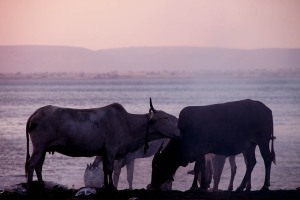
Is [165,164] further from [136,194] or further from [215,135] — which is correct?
[136,194]

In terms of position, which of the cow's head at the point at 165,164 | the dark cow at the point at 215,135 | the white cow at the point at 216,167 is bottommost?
the white cow at the point at 216,167

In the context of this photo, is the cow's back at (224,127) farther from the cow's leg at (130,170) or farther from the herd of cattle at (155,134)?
the cow's leg at (130,170)

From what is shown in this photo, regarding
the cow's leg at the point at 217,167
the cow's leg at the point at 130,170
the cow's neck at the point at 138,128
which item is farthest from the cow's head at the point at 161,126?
the cow's leg at the point at 130,170

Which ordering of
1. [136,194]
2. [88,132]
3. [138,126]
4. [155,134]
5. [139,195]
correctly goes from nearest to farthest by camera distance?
[139,195] < [136,194] < [88,132] < [138,126] < [155,134]

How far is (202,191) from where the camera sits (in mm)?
17312

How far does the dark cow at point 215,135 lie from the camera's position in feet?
58.3

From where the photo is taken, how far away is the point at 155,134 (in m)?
17.8

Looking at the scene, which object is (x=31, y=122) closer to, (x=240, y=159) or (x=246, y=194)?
(x=246, y=194)

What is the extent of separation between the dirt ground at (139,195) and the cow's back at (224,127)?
119 centimetres

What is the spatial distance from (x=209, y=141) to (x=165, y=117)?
101cm

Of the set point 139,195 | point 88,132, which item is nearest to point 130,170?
point 88,132

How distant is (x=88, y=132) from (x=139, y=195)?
1557 mm

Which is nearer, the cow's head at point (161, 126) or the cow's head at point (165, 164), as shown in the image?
the cow's head at point (161, 126)

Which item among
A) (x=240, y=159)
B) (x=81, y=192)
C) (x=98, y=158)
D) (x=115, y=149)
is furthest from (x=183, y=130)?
(x=240, y=159)
